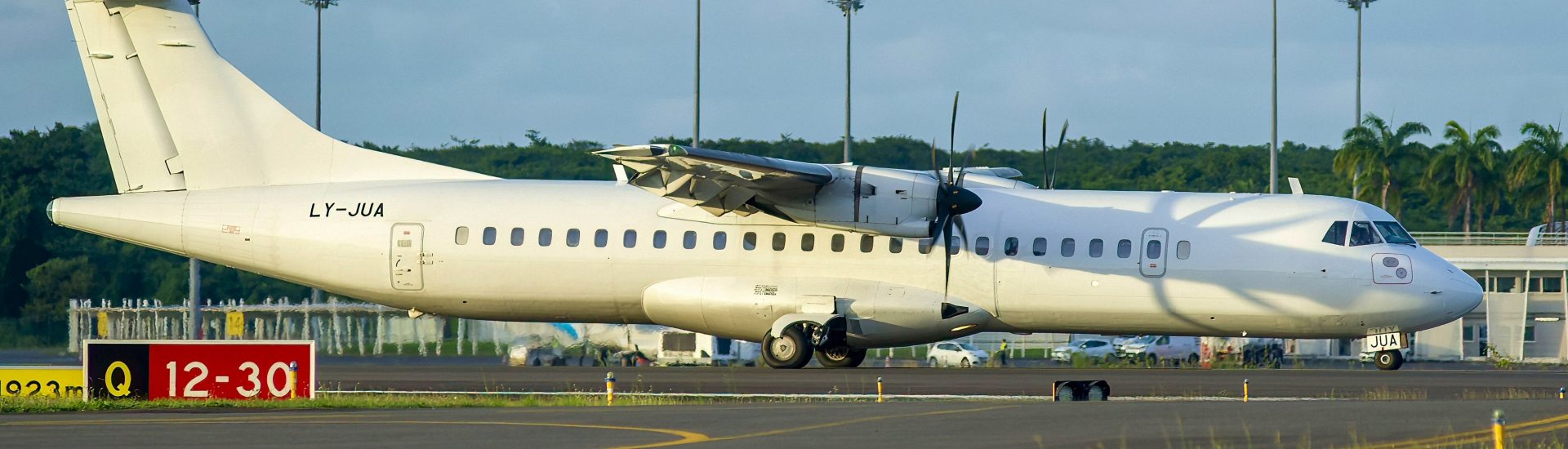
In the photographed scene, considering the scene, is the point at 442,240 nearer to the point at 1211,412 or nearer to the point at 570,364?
the point at 570,364

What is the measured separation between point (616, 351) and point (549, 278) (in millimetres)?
9497

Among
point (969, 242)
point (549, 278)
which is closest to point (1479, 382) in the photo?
point (969, 242)

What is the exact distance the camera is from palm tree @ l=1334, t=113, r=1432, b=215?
58812 mm

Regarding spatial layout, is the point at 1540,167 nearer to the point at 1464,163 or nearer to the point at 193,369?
the point at 1464,163

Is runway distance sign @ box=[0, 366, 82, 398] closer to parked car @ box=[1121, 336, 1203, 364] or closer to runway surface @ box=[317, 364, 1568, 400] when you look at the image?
runway surface @ box=[317, 364, 1568, 400]

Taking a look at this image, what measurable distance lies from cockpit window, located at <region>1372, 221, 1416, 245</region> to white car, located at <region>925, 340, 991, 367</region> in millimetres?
18388

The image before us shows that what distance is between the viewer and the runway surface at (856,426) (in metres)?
12.7

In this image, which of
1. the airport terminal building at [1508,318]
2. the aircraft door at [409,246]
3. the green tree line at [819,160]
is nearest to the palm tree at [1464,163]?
the green tree line at [819,160]

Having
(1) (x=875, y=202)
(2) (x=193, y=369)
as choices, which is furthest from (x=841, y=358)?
(2) (x=193, y=369)

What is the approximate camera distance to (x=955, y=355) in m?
43.3

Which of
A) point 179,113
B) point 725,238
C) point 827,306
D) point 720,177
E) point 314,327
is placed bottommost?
point 314,327

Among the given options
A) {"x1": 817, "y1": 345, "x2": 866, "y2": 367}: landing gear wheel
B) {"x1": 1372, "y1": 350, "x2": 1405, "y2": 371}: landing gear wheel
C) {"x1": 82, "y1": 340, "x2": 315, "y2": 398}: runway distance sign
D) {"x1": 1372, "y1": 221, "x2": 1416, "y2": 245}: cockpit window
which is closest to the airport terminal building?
{"x1": 1372, "y1": 350, "x2": 1405, "y2": 371}: landing gear wheel

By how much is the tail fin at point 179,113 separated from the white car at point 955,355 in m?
20.0

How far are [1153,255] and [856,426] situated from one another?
36.8 ft
